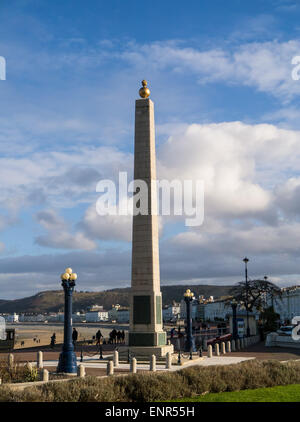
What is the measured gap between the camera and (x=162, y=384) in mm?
16141

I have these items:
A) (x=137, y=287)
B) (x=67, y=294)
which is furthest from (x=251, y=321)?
(x=67, y=294)

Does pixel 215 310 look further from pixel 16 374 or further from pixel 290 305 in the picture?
pixel 16 374

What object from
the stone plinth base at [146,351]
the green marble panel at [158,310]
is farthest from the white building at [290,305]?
the stone plinth base at [146,351]

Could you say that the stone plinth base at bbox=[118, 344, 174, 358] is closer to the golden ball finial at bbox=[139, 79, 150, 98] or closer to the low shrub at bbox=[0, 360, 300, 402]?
the low shrub at bbox=[0, 360, 300, 402]

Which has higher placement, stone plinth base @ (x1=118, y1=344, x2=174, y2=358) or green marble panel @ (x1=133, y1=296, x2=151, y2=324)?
green marble panel @ (x1=133, y1=296, x2=151, y2=324)

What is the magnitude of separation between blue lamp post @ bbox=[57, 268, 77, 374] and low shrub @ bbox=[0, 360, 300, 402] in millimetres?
6533

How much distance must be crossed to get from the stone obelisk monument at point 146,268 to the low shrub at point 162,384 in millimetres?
10887

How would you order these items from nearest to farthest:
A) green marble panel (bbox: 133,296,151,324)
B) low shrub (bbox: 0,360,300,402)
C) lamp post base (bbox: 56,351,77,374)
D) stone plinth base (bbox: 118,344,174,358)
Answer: low shrub (bbox: 0,360,300,402) < lamp post base (bbox: 56,351,77,374) < stone plinth base (bbox: 118,344,174,358) < green marble panel (bbox: 133,296,151,324)

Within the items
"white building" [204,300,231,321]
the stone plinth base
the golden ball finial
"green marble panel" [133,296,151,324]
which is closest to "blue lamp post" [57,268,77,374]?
the stone plinth base

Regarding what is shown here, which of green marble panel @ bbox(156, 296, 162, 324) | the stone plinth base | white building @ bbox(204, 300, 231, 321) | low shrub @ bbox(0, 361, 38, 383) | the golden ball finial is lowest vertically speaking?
white building @ bbox(204, 300, 231, 321)

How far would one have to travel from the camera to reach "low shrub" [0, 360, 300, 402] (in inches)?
578

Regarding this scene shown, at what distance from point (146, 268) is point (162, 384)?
14.2 metres

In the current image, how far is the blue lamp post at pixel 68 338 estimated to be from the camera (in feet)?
73.8
